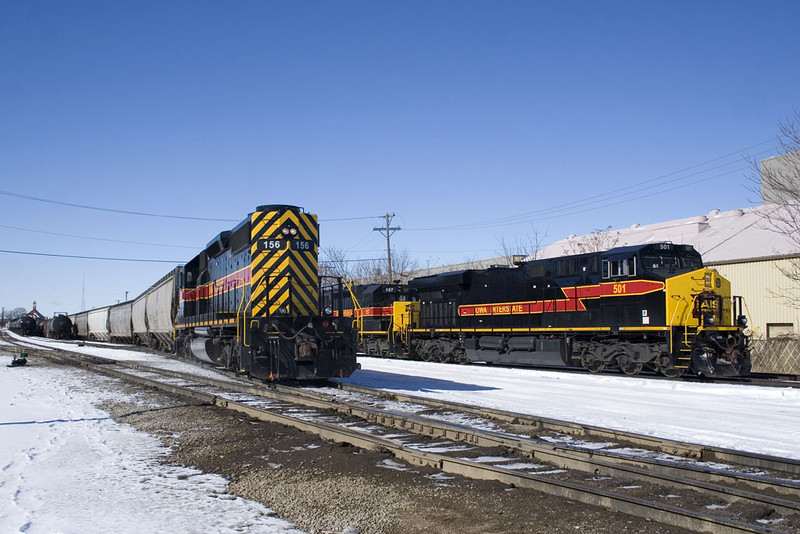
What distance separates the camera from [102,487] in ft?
18.6

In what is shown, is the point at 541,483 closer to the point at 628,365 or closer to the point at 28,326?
the point at 628,365

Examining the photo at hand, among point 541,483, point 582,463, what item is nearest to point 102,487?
point 541,483

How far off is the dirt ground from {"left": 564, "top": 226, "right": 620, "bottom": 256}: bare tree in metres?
34.1

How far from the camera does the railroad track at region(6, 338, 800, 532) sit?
4.65 meters

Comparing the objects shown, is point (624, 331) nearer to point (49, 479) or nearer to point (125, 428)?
point (125, 428)

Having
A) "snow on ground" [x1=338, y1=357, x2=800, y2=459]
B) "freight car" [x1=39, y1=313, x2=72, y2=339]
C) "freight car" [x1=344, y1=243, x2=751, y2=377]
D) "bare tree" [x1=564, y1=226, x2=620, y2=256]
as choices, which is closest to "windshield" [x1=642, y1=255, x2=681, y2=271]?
"freight car" [x1=344, y1=243, x2=751, y2=377]

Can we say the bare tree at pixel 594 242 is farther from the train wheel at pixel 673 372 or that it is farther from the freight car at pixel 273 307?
the freight car at pixel 273 307

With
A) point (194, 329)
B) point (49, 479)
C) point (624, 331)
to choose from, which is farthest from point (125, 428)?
point (624, 331)

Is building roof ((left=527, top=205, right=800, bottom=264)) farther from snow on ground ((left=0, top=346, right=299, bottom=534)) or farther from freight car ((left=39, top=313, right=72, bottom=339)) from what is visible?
freight car ((left=39, top=313, right=72, bottom=339))

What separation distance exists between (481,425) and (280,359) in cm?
525

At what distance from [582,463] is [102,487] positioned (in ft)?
13.8

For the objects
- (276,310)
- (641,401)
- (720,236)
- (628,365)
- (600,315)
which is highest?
(720,236)

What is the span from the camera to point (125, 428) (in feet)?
29.0

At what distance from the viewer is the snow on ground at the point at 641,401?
27.1ft
